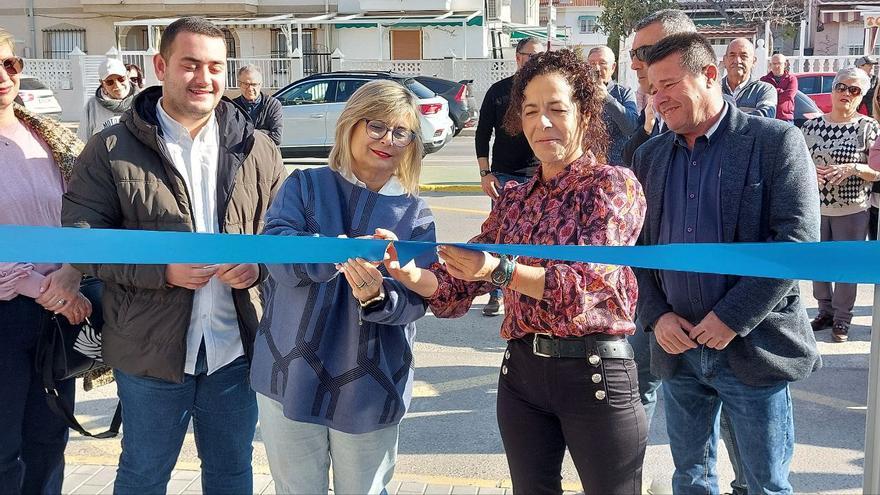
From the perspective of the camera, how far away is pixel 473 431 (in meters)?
4.97

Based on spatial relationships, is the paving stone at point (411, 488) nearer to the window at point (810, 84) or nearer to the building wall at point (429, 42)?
the window at point (810, 84)

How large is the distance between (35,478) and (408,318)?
5.78 ft

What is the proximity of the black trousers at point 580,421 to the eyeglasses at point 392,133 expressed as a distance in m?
0.75

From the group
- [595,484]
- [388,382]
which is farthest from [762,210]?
[388,382]

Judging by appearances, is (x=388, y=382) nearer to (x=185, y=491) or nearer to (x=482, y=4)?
(x=185, y=491)

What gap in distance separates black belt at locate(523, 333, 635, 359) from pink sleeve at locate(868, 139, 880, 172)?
14.0ft

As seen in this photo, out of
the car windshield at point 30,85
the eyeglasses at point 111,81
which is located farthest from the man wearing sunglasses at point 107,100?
the car windshield at point 30,85

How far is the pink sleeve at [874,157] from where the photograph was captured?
20.1ft

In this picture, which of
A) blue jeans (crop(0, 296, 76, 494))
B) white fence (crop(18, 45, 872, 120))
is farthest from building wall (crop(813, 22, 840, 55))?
blue jeans (crop(0, 296, 76, 494))

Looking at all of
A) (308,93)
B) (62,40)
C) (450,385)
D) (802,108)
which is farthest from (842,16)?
(450,385)

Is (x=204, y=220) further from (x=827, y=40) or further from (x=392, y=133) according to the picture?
(x=827, y=40)

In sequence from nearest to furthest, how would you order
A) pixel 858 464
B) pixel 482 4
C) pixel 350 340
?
pixel 350 340 < pixel 858 464 < pixel 482 4

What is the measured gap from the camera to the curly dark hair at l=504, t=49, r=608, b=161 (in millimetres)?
2775

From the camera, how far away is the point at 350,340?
113 inches
